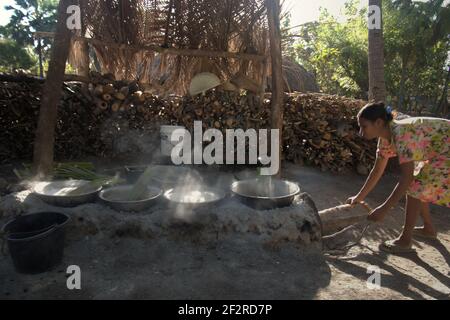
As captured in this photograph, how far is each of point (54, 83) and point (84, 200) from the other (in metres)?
1.38

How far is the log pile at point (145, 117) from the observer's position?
17.4ft

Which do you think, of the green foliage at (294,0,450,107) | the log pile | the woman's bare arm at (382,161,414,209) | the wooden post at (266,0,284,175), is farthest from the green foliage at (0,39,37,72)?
the woman's bare arm at (382,161,414,209)

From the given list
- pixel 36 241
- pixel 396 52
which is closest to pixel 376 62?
pixel 36 241

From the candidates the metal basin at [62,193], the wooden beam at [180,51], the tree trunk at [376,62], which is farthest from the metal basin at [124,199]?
the tree trunk at [376,62]

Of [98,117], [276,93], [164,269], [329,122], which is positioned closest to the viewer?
[164,269]

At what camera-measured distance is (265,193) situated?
10.8 ft

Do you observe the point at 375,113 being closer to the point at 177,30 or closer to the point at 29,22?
the point at 177,30

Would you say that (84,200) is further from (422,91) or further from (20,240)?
(422,91)

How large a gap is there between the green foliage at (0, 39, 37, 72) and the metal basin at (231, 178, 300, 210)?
21.8m

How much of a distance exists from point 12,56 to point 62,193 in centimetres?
2216

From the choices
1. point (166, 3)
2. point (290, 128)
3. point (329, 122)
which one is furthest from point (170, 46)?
point (329, 122)

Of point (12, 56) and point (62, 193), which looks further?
point (12, 56)

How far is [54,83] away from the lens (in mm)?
3531
